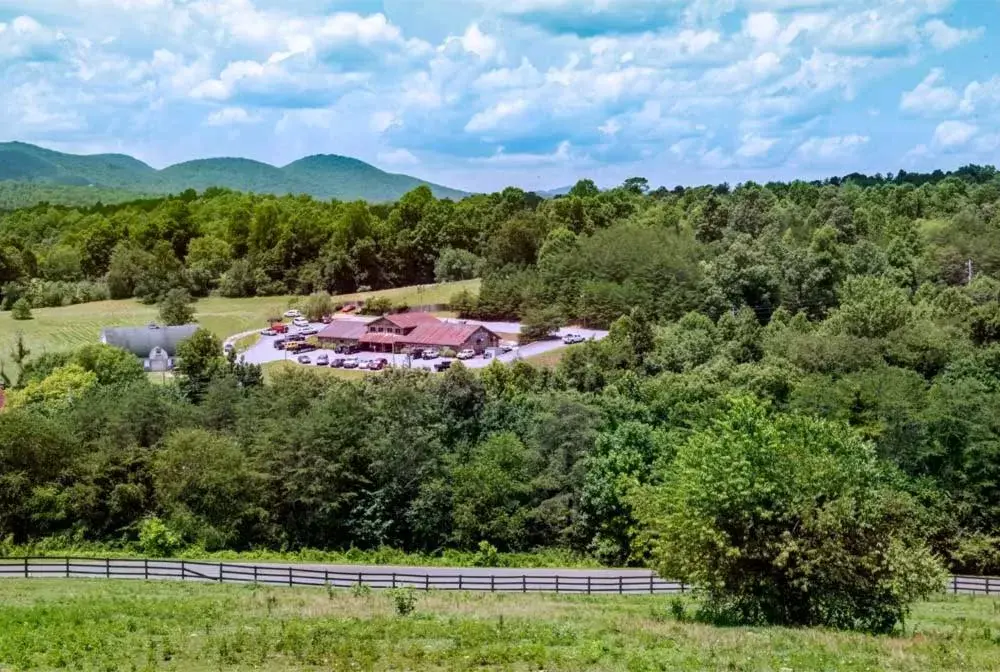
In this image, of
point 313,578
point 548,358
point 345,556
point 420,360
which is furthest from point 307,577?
point 420,360

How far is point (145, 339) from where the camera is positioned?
263 ft

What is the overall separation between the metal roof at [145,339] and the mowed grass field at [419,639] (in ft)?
189

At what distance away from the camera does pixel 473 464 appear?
4581 cm

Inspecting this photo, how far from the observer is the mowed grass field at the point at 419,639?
56.9 ft

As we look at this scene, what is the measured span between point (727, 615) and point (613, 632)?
146 inches

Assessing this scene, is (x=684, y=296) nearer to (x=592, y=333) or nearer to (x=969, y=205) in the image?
(x=592, y=333)

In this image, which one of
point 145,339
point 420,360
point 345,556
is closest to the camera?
point 345,556

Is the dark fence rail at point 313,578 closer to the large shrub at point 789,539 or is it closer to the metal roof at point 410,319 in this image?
the large shrub at point 789,539

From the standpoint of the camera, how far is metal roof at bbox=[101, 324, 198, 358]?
7950 centimetres

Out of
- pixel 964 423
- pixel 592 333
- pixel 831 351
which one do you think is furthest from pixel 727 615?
pixel 592 333

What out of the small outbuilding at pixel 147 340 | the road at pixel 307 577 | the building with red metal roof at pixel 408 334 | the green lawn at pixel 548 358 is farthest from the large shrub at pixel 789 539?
the small outbuilding at pixel 147 340

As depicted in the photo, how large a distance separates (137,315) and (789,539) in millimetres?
87877

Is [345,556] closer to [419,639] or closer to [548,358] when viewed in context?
[419,639]

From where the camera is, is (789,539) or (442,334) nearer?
(789,539)
